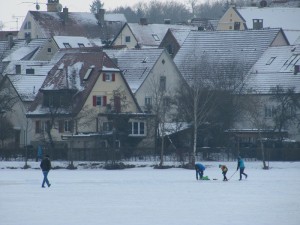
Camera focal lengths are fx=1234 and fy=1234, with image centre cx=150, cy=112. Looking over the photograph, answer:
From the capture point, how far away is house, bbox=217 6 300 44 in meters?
128

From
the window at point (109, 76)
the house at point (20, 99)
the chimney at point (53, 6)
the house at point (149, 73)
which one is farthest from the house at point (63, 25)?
the window at point (109, 76)

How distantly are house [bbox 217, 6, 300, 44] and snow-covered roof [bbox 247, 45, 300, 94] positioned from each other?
28.8 meters

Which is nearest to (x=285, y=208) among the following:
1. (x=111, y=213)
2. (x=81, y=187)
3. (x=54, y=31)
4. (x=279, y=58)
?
(x=111, y=213)

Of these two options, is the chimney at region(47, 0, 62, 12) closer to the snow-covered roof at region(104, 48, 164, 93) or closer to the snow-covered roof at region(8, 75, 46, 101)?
the snow-covered roof at region(104, 48, 164, 93)

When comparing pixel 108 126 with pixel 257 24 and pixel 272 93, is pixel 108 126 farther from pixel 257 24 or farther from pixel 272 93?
pixel 257 24

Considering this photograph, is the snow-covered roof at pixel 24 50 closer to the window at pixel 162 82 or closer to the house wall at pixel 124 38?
the house wall at pixel 124 38

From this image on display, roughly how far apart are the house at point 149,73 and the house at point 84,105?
425cm

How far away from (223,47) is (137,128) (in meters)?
20.7

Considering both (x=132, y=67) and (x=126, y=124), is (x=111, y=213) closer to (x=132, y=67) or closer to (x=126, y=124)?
(x=126, y=124)

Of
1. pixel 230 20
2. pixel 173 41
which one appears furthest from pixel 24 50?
pixel 230 20

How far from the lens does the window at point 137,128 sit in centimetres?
8544

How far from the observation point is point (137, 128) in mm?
85750

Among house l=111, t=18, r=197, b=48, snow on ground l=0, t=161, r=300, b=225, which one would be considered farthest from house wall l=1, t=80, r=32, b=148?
house l=111, t=18, r=197, b=48

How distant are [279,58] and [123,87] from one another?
1363 cm
